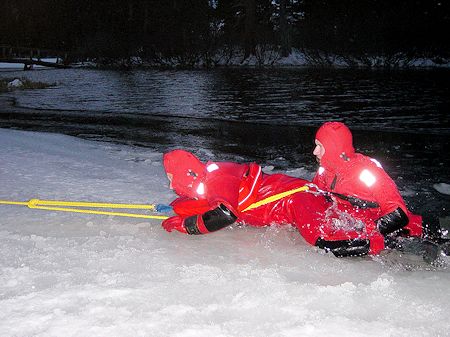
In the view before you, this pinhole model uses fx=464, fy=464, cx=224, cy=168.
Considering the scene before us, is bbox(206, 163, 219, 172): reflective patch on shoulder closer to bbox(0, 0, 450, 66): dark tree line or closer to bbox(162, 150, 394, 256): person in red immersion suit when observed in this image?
bbox(162, 150, 394, 256): person in red immersion suit

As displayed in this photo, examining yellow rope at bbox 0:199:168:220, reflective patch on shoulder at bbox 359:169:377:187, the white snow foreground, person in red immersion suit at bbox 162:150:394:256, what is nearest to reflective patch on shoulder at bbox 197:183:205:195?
person in red immersion suit at bbox 162:150:394:256

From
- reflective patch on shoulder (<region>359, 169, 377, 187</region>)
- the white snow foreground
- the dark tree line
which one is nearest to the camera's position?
the white snow foreground

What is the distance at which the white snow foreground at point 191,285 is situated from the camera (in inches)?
91.0

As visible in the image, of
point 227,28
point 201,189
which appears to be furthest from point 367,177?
point 227,28

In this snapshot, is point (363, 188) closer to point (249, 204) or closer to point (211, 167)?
point (249, 204)

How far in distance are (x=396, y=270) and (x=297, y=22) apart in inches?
1533

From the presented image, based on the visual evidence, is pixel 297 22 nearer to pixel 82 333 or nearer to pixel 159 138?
pixel 159 138

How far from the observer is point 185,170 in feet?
11.5

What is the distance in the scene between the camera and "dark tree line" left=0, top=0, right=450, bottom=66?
105ft

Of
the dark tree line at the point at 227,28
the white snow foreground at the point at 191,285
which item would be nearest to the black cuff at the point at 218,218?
the white snow foreground at the point at 191,285

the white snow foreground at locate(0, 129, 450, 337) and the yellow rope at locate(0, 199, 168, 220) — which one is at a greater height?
the yellow rope at locate(0, 199, 168, 220)

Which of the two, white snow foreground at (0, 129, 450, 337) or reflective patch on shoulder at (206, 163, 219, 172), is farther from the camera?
reflective patch on shoulder at (206, 163, 219, 172)

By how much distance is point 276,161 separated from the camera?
718 centimetres

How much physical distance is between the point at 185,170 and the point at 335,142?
1.15 metres
